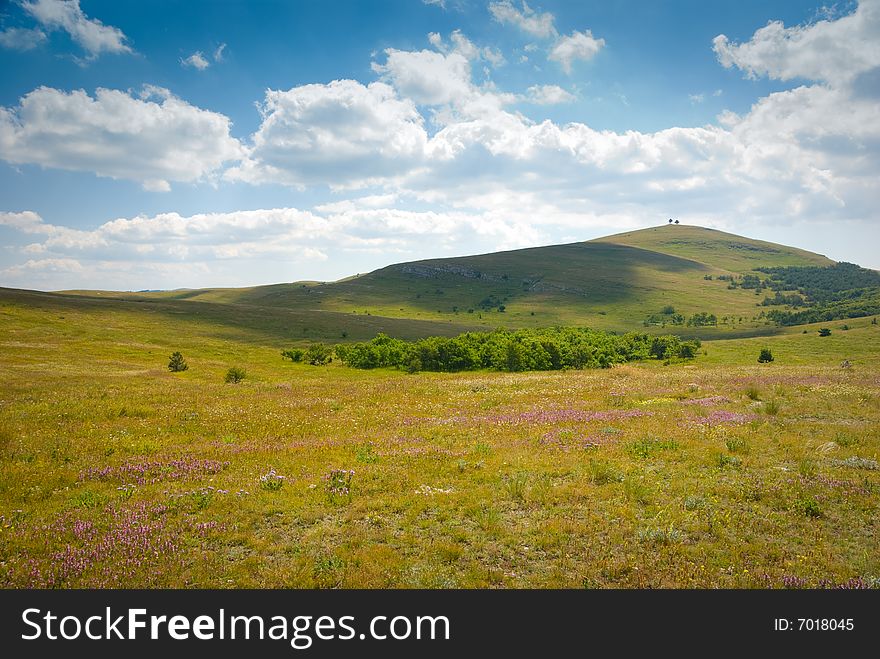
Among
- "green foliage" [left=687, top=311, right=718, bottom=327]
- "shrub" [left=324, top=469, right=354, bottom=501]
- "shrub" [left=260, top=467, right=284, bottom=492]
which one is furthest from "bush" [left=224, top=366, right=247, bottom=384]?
"green foliage" [left=687, top=311, right=718, bottom=327]

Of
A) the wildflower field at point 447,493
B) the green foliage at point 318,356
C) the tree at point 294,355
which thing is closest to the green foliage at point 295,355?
the tree at point 294,355

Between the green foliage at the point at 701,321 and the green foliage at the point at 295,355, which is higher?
the green foliage at the point at 701,321

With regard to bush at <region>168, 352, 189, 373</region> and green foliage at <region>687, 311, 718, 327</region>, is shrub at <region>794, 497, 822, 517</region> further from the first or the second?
green foliage at <region>687, 311, 718, 327</region>

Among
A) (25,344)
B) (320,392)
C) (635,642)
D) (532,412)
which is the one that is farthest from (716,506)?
(25,344)

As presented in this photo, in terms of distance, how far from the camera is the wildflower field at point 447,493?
875cm

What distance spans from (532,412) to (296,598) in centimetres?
1819

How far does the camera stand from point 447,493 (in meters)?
12.8

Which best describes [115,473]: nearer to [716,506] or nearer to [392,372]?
[716,506]

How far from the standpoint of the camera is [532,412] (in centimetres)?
2441

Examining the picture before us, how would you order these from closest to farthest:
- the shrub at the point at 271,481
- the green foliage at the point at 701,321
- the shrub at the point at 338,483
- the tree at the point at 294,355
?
the shrub at the point at 338,483
the shrub at the point at 271,481
the tree at the point at 294,355
the green foliage at the point at 701,321

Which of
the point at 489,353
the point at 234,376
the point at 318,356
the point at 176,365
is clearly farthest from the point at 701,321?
the point at 176,365

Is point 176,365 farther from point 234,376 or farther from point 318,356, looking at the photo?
point 318,356

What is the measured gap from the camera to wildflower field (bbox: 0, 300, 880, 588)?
8.75 m

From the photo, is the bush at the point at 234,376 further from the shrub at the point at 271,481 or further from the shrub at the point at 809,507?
the shrub at the point at 809,507
